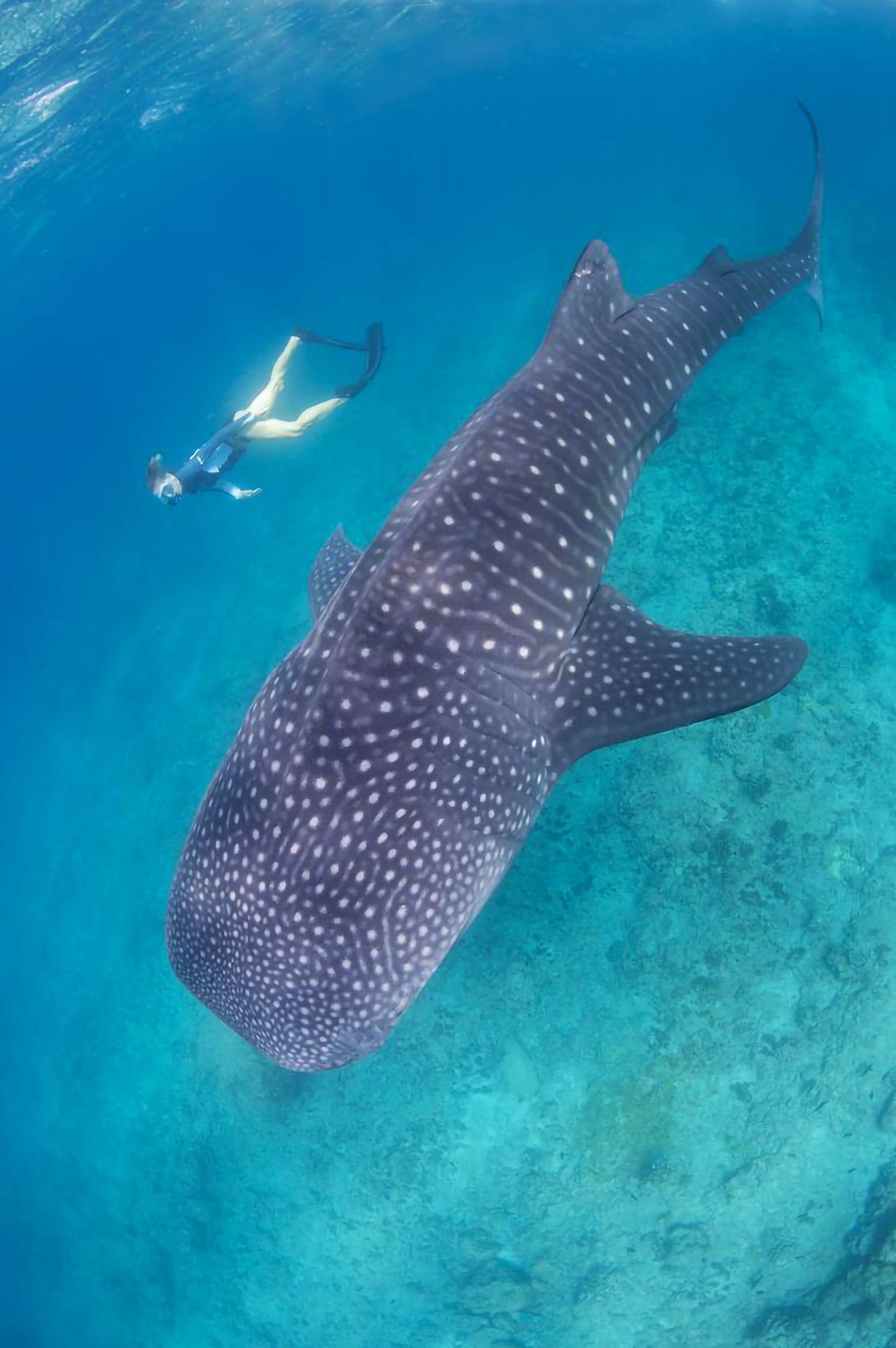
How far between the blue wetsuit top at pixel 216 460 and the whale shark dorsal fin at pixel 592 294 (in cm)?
783

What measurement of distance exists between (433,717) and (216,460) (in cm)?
1022

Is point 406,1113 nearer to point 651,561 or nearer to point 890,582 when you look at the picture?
point 651,561

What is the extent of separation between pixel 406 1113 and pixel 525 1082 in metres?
1.30

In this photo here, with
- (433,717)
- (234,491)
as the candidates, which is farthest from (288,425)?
(433,717)

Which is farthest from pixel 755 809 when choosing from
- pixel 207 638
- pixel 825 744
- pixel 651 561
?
pixel 207 638

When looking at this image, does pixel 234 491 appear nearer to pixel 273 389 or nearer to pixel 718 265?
pixel 273 389

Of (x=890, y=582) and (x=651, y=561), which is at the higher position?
(x=651, y=561)

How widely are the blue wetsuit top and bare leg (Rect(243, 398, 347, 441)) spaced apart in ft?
1.29

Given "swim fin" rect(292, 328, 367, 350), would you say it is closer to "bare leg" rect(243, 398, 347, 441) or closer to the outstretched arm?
"bare leg" rect(243, 398, 347, 441)

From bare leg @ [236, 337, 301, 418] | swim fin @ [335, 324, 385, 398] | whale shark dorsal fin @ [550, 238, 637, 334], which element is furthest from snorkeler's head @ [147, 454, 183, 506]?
whale shark dorsal fin @ [550, 238, 637, 334]

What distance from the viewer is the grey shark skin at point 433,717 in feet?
11.9

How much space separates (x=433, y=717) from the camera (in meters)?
3.87

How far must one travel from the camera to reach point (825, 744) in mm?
7551

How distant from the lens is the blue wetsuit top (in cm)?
1217
